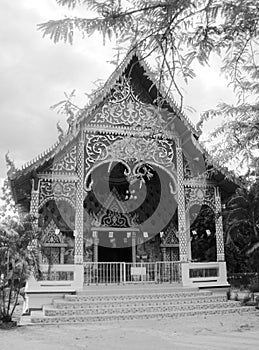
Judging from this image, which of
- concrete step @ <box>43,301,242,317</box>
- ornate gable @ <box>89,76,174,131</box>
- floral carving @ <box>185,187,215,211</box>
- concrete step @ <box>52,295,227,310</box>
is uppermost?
ornate gable @ <box>89,76,174,131</box>

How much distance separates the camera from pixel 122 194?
14109 millimetres

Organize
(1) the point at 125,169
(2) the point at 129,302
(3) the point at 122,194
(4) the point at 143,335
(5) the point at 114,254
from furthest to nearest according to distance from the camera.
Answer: (3) the point at 122,194, (5) the point at 114,254, (1) the point at 125,169, (2) the point at 129,302, (4) the point at 143,335

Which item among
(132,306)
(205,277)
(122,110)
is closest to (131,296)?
(132,306)

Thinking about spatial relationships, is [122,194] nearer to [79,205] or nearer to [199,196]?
[199,196]

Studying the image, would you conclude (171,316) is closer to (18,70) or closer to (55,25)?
(18,70)

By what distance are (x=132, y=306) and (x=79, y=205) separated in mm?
3162

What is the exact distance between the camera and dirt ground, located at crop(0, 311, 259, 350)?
19.8 feet

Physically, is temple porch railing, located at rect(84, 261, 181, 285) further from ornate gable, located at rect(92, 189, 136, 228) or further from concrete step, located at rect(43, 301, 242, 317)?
concrete step, located at rect(43, 301, 242, 317)

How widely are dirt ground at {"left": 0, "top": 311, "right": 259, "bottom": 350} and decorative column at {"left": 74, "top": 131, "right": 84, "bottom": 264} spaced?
A: 2799 mm

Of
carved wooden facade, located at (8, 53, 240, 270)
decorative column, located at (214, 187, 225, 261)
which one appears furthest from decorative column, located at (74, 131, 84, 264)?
decorative column, located at (214, 187, 225, 261)

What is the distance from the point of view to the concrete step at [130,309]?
29.1ft

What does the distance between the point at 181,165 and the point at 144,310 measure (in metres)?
4.71

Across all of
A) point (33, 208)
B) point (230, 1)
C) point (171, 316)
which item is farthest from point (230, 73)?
point (33, 208)

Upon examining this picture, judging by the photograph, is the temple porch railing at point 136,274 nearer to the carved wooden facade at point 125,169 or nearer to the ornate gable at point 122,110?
the carved wooden facade at point 125,169
